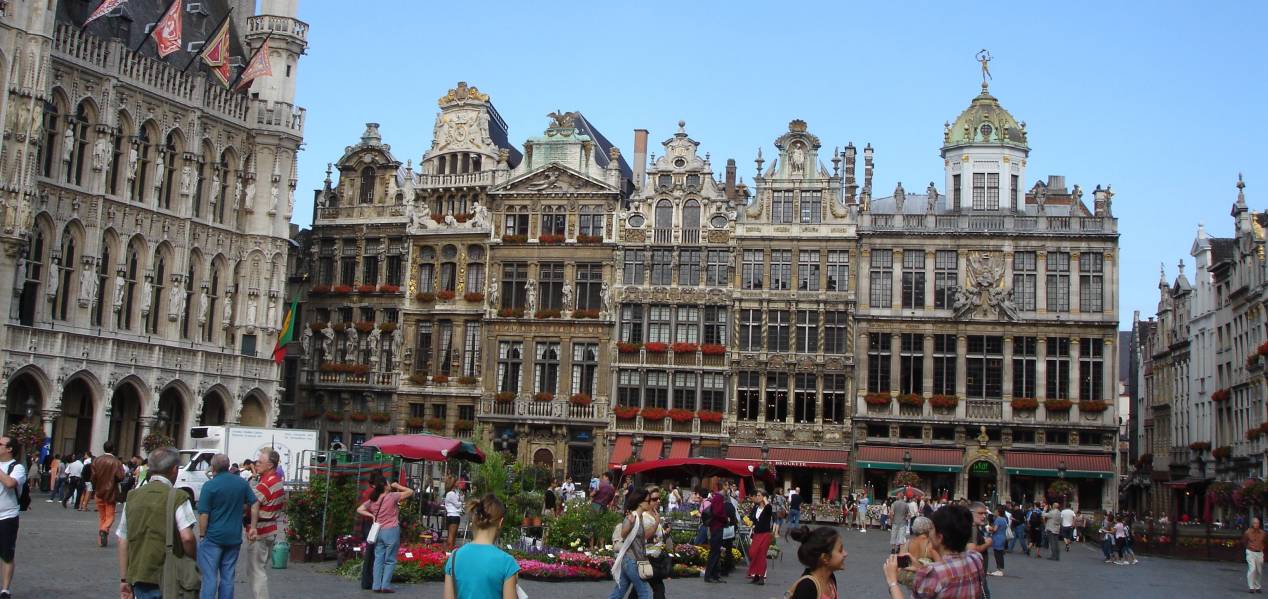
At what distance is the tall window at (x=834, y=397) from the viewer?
48.9 m

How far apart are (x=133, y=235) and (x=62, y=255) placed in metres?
2.84

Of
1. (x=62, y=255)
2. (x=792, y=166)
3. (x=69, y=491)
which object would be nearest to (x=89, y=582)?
(x=69, y=491)

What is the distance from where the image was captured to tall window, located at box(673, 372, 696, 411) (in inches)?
1978

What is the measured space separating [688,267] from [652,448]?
22.9 feet

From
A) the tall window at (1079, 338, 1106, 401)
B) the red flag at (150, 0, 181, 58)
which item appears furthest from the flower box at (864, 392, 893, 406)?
the red flag at (150, 0, 181, 58)

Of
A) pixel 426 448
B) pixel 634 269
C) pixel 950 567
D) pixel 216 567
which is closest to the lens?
pixel 950 567

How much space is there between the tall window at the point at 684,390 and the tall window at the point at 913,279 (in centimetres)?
836

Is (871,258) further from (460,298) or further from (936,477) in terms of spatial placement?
(460,298)

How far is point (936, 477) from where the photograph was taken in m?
48.3

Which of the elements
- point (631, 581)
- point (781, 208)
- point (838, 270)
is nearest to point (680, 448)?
point (838, 270)

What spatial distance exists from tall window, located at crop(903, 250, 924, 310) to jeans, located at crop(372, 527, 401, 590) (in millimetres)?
34177

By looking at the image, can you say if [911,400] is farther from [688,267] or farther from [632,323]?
[632,323]

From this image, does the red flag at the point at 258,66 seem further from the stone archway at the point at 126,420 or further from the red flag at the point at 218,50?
the stone archway at the point at 126,420

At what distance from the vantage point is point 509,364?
52.2 m
